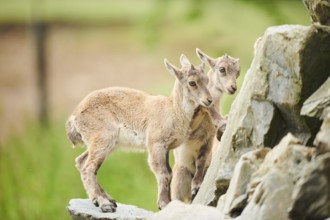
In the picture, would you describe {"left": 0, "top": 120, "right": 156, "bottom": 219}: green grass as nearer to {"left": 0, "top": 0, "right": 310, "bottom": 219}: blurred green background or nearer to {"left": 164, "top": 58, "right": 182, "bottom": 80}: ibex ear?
{"left": 0, "top": 0, "right": 310, "bottom": 219}: blurred green background

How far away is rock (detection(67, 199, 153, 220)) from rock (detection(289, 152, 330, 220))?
7.99 feet

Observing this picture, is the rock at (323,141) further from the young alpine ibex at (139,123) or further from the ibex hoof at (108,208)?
the ibex hoof at (108,208)

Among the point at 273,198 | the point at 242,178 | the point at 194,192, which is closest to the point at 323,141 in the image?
the point at 273,198

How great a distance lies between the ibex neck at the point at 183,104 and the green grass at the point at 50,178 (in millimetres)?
5372

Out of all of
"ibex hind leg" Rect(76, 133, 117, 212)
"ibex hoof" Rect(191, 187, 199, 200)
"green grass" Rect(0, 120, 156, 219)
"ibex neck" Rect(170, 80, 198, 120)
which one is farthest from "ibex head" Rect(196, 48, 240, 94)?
"green grass" Rect(0, 120, 156, 219)

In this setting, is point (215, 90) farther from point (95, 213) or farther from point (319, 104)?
point (319, 104)

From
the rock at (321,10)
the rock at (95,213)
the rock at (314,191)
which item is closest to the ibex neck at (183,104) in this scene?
the rock at (95,213)

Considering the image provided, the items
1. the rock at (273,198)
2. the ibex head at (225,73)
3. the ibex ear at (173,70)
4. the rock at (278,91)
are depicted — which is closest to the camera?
the rock at (273,198)

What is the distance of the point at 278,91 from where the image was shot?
8281 millimetres

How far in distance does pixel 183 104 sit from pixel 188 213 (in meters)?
2.54

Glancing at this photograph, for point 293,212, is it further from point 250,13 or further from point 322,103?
point 250,13

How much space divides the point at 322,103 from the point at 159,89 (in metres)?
13.4

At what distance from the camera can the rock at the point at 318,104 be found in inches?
308

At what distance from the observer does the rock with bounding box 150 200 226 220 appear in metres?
7.78
